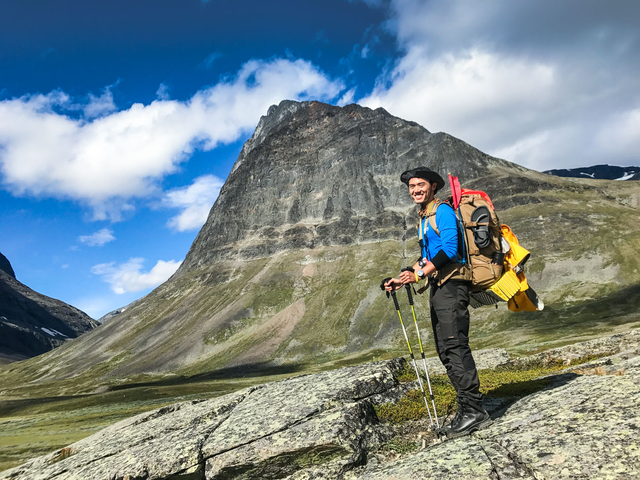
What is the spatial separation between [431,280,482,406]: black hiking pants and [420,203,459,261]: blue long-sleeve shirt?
0.66m

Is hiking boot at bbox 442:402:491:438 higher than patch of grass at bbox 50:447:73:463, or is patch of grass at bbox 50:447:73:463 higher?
hiking boot at bbox 442:402:491:438

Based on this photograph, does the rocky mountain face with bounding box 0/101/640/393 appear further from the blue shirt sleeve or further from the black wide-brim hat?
the blue shirt sleeve

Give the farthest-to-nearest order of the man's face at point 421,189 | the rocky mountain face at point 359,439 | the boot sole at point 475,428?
the man's face at point 421,189 → the boot sole at point 475,428 → the rocky mountain face at point 359,439

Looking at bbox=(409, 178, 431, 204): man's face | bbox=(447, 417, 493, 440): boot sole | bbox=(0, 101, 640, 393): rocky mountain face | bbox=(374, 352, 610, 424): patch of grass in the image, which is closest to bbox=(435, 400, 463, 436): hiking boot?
bbox=(447, 417, 493, 440): boot sole

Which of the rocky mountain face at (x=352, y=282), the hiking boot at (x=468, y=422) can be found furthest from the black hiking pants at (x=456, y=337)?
the rocky mountain face at (x=352, y=282)

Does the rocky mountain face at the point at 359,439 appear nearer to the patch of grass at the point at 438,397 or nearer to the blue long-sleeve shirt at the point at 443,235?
the patch of grass at the point at 438,397

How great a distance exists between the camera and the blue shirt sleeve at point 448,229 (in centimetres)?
738

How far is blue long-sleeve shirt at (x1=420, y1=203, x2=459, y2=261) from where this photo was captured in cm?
740

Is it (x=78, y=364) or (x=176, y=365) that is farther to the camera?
(x=78, y=364)

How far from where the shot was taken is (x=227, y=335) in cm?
14488

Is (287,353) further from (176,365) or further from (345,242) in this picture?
(345,242)

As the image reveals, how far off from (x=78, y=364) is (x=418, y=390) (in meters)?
189

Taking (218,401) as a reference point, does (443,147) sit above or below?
above

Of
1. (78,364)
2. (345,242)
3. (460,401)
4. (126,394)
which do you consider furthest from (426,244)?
(78,364)
